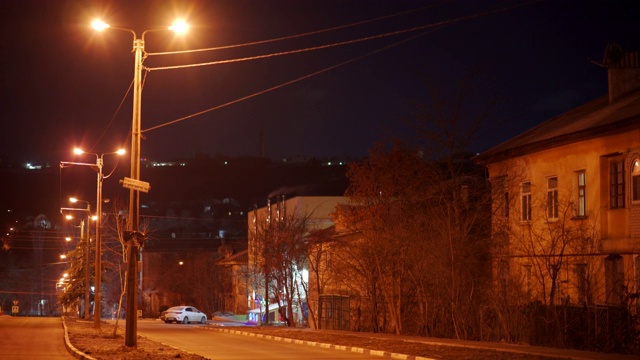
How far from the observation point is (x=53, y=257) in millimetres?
120438

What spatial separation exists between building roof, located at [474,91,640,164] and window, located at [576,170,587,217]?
1.27 meters

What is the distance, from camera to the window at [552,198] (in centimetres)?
2962

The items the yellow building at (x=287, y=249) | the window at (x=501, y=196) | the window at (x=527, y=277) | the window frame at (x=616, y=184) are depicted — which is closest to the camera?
the window frame at (x=616, y=184)

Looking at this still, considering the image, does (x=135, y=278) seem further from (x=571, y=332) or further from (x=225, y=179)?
(x=225, y=179)

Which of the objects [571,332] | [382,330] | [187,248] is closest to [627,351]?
[571,332]

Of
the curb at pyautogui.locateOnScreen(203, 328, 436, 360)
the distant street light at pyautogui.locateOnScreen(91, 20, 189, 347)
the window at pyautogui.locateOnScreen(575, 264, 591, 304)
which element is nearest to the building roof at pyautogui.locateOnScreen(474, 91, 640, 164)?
the window at pyautogui.locateOnScreen(575, 264, 591, 304)

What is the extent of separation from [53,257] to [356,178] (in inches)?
3564

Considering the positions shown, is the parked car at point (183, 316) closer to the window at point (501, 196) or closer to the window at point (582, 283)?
the window at point (501, 196)

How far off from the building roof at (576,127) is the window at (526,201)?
4.15 feet

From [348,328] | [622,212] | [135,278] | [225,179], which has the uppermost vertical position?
[225,179]

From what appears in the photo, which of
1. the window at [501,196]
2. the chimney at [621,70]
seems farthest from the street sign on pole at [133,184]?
the chimney at [621,70]

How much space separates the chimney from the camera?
101 feet

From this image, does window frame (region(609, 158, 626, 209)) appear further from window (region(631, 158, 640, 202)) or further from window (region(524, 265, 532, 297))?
window (region(524, 265, 532, 297))

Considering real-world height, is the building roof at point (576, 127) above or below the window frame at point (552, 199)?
above
